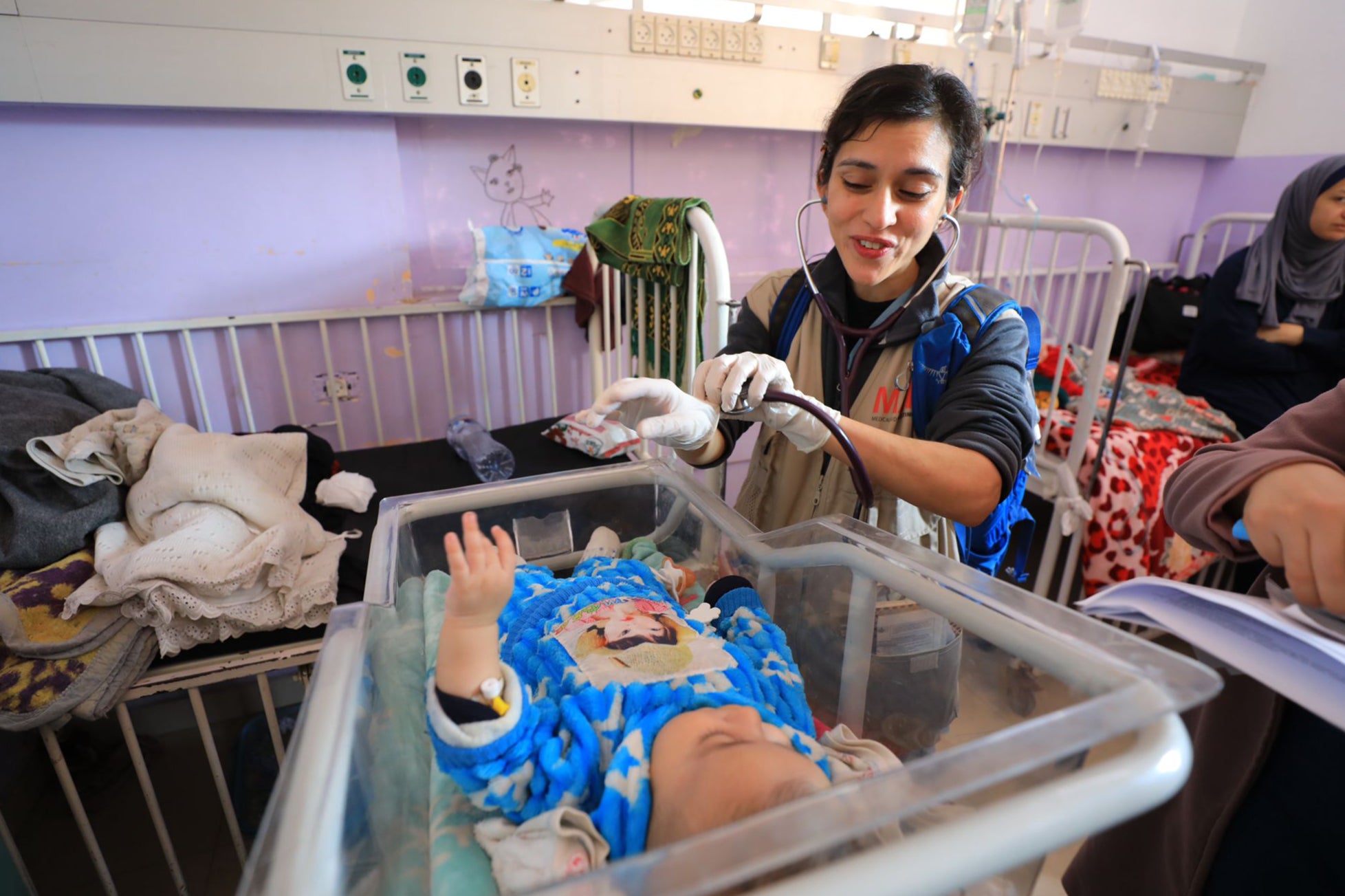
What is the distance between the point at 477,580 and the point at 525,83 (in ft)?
5.92

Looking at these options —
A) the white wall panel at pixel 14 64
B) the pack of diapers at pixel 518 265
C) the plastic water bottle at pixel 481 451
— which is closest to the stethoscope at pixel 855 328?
the plastic water bottle at pixel 481 451

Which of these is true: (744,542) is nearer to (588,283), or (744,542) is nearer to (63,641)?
(63,641)

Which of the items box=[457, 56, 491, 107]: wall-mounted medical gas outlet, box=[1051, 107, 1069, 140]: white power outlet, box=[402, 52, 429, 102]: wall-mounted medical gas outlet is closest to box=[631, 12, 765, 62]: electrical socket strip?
box=[457, 56, 491, 107]: wall-mounted medical gas outlet

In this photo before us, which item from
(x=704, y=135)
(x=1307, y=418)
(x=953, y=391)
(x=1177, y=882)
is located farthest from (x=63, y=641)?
(x=704, y=135)

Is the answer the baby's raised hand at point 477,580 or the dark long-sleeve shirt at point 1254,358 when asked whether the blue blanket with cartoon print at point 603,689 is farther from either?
the dark long-sleeve shirt at point 1254,358

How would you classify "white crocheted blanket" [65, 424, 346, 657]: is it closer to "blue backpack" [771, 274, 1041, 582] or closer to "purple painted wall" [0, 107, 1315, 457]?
"purple painted wall" [0, 107, 1315, 457]

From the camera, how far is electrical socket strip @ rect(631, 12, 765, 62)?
203 cm

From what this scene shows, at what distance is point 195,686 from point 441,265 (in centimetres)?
133

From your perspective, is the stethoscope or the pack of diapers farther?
the pack of diapers

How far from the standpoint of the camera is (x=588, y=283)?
6.81 ft

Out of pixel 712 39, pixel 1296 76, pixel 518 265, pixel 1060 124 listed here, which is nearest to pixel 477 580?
pixel 518 265

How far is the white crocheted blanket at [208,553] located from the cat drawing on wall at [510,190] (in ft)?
3.48

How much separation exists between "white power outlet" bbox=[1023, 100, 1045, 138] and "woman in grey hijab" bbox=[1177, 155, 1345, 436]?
2.75 feet

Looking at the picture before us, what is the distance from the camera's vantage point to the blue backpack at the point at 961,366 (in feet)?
3.21
